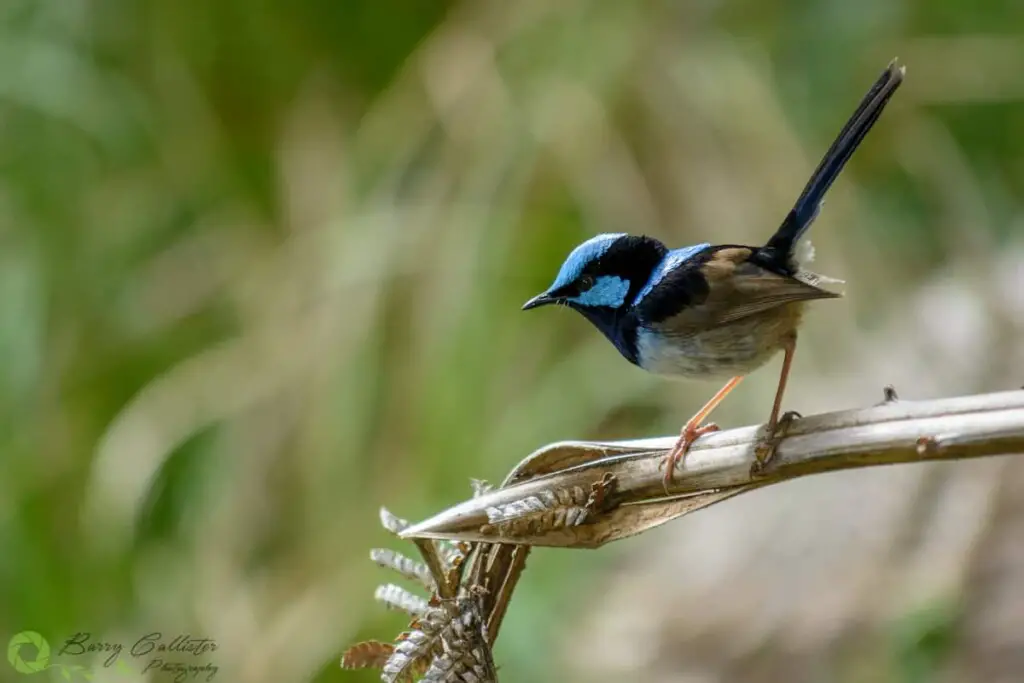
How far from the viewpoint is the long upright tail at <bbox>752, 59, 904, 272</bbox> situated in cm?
122

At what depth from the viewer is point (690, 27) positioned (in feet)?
10.9

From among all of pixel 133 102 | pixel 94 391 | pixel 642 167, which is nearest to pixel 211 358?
pixel 94 391

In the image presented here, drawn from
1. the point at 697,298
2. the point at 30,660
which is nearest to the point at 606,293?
the point at 697,298

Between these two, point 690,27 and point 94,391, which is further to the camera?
point 690,27

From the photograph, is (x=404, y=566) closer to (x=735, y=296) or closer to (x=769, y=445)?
(x=769, y=445)

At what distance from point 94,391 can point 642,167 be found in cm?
181

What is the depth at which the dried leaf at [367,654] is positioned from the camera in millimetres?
1013

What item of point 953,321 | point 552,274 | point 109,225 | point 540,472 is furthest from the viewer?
point 109,225

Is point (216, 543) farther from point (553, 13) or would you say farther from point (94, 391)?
point (553, 13)

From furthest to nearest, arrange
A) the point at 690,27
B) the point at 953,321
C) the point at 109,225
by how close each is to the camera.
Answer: the point at 690,27 < the point at 109,225 < the point at 953,321

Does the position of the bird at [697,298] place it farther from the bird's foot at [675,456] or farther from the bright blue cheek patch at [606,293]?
the bird's foot at [675,456]

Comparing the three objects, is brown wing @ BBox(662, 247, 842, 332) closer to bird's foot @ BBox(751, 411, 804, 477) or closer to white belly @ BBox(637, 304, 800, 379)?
white belly @ BBox(637, 304, 800, 379)

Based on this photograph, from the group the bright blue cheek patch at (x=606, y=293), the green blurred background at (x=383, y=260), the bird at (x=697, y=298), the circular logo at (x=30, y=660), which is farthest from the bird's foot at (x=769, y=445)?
the green blurred background at (x=383, y=260)

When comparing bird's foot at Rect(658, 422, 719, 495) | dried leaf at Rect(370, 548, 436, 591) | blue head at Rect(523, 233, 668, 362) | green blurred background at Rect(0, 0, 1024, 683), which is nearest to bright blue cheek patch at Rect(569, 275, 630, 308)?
blue head at Rect(523, 233, 668, 362)
